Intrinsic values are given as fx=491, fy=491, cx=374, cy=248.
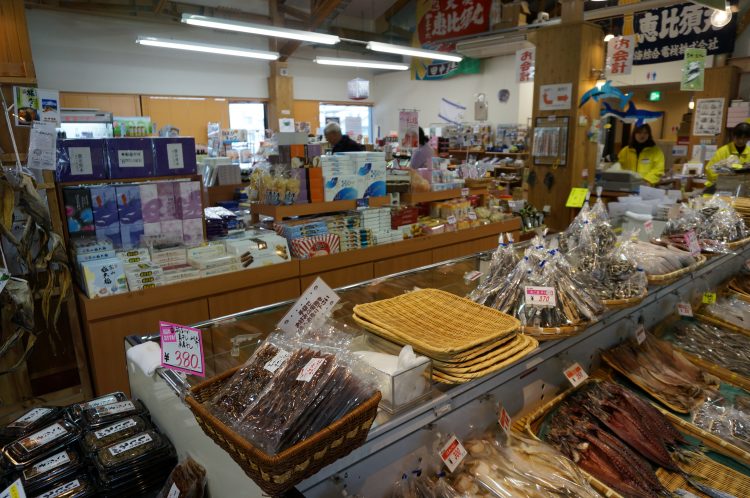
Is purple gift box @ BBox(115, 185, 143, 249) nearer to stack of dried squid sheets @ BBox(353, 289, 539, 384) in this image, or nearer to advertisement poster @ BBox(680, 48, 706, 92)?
stack of dried squid sheets @ BBox(353, 289, 539, 384)

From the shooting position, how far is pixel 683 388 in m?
2.13

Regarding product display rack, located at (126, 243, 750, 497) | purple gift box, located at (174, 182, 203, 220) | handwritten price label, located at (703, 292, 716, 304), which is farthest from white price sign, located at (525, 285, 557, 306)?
purple gift box, located at (174, 182, 203, 220)

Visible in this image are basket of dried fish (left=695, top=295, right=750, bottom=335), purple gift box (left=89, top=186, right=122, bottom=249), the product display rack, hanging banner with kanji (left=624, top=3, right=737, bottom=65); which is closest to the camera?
the product display rack

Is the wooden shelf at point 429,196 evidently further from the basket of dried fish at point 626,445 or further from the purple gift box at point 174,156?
the basket of dried fish at point 626,445

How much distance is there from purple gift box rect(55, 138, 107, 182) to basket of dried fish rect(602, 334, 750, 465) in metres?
3.30

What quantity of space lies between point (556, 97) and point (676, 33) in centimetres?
403

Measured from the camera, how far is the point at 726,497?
1.63 m

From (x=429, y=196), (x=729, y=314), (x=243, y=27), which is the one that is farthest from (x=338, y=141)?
(x=729, y=314)

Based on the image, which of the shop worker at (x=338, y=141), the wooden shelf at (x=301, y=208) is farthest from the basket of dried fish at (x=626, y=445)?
the shop worker at (x=338, y=141)

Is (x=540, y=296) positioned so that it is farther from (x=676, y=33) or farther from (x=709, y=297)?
(x=676, y=33)

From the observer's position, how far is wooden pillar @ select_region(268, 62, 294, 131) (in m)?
12.2

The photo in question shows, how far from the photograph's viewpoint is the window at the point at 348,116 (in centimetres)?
1381

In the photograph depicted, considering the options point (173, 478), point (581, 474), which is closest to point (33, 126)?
point (173, 478)

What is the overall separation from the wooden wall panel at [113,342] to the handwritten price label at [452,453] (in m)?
→ 2.40
